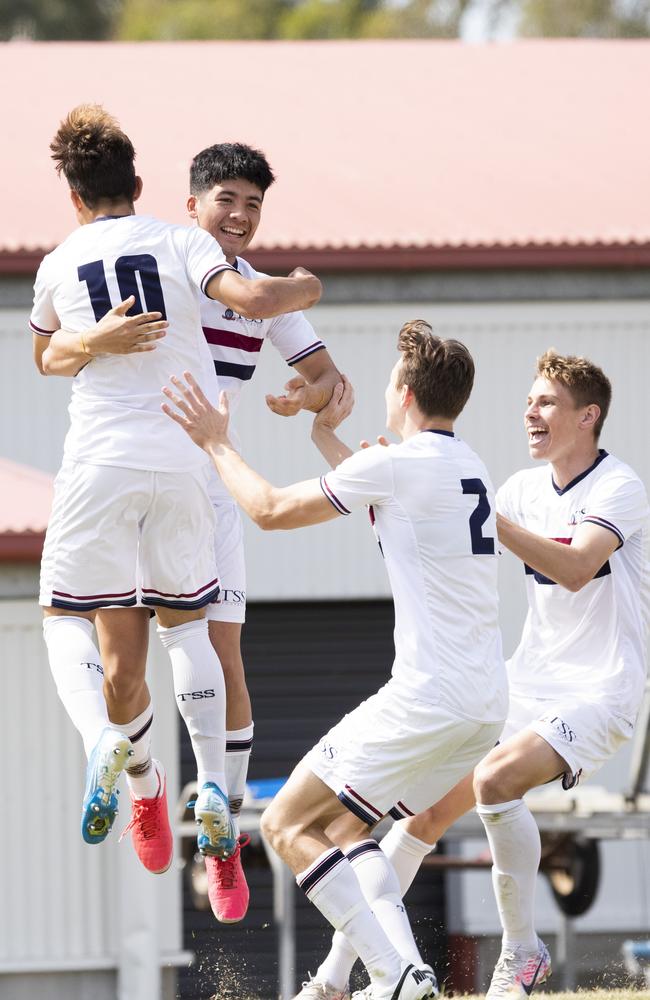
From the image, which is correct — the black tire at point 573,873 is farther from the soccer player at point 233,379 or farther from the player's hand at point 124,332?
the player's hand at point 124,332

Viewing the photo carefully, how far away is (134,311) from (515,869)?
8.48 feet

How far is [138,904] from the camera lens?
11945 millimetres

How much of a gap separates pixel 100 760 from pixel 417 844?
153 cm

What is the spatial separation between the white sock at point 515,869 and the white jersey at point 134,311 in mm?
1827

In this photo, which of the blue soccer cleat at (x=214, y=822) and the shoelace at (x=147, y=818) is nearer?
the blue soccer cleat at (x=214, y=822)

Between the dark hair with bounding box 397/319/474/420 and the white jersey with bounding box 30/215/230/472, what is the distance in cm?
72

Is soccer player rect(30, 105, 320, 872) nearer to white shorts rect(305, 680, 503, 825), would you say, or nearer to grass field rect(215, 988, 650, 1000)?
white shorts rect(305, 680, 503, 825)

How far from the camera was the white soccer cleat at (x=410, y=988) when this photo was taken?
18.2 ft

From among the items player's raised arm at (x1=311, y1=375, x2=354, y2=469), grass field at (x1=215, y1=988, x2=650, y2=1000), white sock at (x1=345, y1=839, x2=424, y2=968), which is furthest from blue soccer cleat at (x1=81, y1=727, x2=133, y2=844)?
grass field at (x1=215, y1=988, x2=650, y2=1000)

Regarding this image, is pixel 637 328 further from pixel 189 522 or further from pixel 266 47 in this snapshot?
pixel 189 522

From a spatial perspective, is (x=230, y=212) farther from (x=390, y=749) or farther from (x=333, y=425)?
(x=390, y=749)

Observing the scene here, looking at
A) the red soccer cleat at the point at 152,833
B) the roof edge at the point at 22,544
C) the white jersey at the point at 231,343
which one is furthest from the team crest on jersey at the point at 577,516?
the roof edge at the point at 22,544

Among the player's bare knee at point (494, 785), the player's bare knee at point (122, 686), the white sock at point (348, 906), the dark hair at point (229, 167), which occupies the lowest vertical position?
the white sock at point (348, 906)

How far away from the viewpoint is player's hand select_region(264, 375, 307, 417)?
20.7 feet
